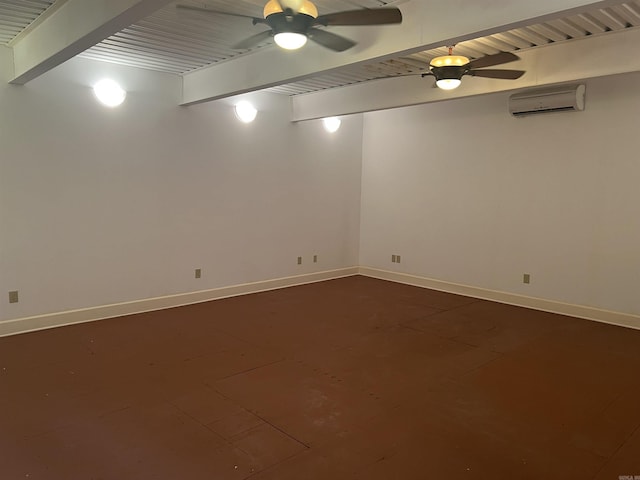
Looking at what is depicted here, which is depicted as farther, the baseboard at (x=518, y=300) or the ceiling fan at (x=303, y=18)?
the baseboard at (x=518, y=300)

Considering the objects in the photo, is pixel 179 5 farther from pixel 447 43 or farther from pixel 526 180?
→ pixel 526 180

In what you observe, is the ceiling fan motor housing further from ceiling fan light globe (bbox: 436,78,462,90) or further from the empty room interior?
ceiling fan light globe (bbox: 436,78,462,90)

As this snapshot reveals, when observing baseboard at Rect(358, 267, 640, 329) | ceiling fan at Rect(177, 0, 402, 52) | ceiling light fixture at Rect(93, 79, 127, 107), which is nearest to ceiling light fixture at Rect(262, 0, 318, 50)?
ceiling fan at Rect(177, 0, 402, 52)

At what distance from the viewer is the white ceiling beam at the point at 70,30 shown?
2.56 meters

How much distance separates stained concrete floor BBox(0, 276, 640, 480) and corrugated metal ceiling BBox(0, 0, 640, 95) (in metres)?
2.51

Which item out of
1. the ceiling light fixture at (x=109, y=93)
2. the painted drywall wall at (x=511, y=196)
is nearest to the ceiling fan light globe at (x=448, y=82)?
the painted drywall wall at (x=511, y=196)

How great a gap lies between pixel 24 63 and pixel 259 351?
10.3ft

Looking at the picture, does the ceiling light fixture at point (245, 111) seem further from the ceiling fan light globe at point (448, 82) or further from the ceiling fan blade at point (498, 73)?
the ceiling fan blade at point (498, 73)

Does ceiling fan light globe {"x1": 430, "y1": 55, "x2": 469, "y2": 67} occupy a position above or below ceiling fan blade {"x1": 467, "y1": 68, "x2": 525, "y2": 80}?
above

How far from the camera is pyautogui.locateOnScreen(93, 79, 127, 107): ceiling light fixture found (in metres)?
4.71

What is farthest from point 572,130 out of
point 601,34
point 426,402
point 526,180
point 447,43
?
point 426,402

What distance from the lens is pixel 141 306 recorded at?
204 inches

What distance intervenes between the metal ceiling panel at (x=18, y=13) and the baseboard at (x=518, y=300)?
5442mm

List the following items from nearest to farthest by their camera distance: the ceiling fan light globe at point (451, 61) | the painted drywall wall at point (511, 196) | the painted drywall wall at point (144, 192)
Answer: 1. the ceiling fan light globe at point (451, 61)
2. the painted drywall wall at point (144, 192)
3. the painted drywall wall at point (511, 196)
